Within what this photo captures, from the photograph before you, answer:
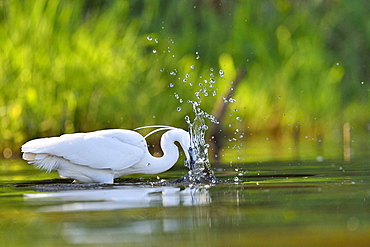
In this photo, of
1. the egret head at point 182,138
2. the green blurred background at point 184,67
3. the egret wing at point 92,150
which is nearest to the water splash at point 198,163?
the egret head at point 182,138

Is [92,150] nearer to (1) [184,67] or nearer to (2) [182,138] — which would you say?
(2) [182,138]

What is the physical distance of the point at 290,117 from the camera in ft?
40.6

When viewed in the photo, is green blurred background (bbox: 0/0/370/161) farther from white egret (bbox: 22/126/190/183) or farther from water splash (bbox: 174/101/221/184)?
water splash (bbox: 174/101/221/184)

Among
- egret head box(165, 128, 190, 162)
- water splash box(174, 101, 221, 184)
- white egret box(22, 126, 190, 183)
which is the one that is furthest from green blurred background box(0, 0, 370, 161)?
water splash box(174, 101, 221, 184)

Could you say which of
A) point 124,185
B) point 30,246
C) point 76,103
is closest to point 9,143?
Answer: point 76,103

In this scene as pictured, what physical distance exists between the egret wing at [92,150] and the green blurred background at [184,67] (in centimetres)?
290

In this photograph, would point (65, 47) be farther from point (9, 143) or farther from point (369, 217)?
point (369, 217)

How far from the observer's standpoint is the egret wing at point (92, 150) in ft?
22.5

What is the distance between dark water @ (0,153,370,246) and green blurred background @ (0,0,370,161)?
311 centimetres

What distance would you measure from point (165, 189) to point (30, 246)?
8.50 ft

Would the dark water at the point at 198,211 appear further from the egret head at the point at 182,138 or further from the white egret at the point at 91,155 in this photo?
the egret head at the point at 182,138

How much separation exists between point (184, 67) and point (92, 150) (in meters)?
5.33

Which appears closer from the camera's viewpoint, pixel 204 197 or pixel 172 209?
pixel 172 209

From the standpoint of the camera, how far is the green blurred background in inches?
398
